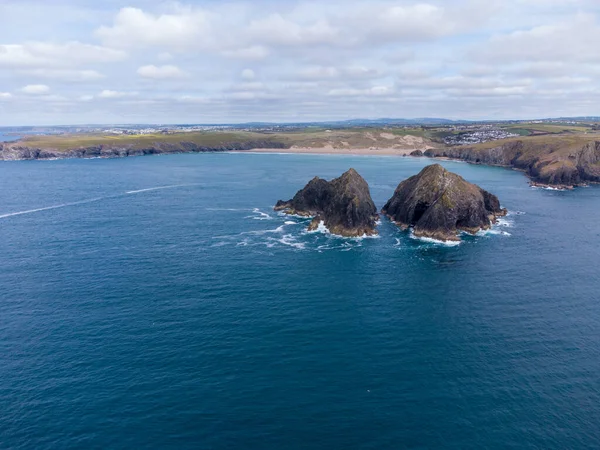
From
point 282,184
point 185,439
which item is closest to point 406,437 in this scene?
point 185,439

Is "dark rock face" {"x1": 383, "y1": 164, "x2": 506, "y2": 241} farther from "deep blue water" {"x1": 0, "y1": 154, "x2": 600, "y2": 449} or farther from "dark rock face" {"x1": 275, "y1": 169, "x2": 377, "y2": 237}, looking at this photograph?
"dark rock face" {"x1": 275, "y1": 169, "x2": 377, "y2": 237}

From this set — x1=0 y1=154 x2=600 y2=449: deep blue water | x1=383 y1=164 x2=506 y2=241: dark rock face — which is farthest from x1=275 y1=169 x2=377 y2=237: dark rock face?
x1=383 y1=164 x2=506 y2=241: dark rock face

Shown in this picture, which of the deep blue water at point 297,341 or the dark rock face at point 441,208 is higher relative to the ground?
the dark rock face at point 441,208

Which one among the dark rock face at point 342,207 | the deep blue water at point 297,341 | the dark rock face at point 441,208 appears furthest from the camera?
the dark rock face at point 342,207

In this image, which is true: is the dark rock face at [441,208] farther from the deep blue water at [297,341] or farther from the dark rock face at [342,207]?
the dark rock face at [342,207]

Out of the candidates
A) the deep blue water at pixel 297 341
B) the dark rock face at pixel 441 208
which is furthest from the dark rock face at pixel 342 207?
the dark rock face at pixel 441 208

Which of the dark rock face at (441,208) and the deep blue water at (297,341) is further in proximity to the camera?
the dark rock face at (441,208)

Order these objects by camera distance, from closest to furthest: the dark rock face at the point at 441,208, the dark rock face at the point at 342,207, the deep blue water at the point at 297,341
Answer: the deep blue water at the point at 297,341 → the dark rock face at the point at 441,208 → the dark rock face at the point at 342,207
